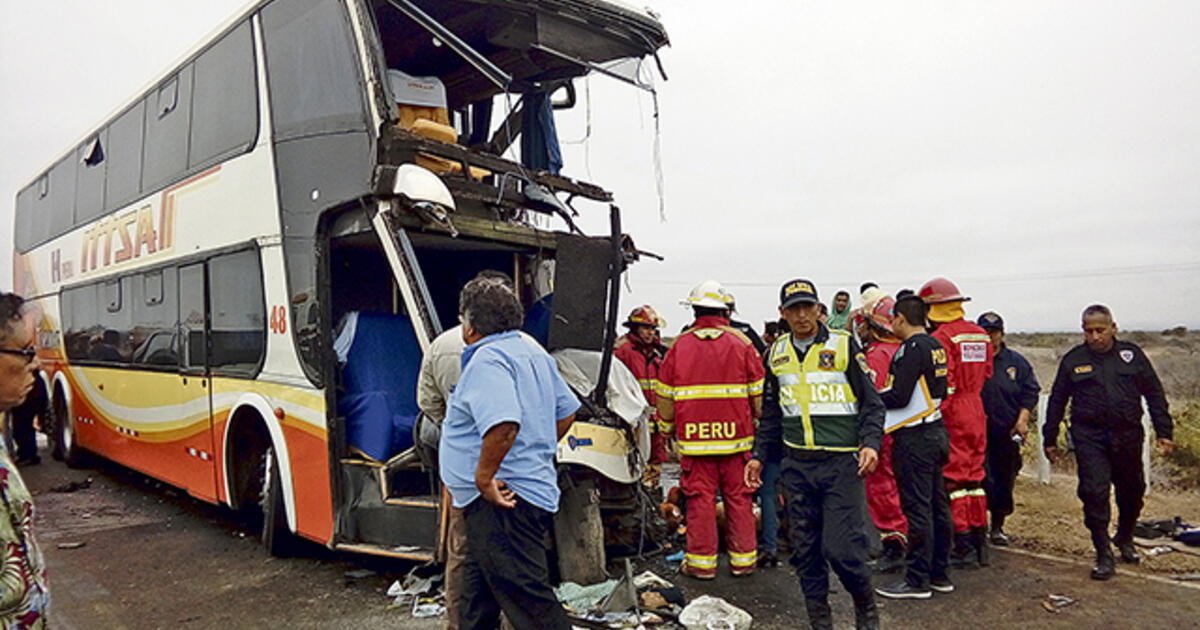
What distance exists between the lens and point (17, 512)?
2.00m

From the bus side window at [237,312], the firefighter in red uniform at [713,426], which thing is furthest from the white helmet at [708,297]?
the bus side window at [237,312]

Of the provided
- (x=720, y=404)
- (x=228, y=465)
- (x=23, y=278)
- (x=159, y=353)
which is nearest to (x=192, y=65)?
(x=159, y=353)

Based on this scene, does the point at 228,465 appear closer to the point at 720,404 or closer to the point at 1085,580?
the point at 720,404

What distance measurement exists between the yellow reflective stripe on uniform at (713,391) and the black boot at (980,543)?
183cm

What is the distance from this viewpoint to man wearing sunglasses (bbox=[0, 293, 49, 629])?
6.40ft

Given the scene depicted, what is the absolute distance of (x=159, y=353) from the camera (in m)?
7.35

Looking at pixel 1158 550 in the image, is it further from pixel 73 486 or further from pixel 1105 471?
pixel 73 486

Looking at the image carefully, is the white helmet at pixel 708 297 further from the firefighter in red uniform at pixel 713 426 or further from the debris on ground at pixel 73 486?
the debris on ground at pixel 73 486

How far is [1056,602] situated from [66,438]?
453 inches

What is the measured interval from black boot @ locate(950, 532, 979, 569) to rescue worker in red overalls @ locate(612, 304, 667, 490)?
2.18m

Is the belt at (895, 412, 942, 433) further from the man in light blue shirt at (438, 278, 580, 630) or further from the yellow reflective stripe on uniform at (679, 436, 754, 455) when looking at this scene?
the man in light blue shirt at (438, 278, 580, 630)

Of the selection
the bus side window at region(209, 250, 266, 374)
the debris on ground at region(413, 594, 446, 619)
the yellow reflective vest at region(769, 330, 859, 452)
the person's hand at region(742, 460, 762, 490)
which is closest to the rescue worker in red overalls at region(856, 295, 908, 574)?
the person's hand at region(742, 460, 762, 490)

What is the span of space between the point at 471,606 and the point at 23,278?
11943 mm

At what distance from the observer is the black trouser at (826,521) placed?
386cm
